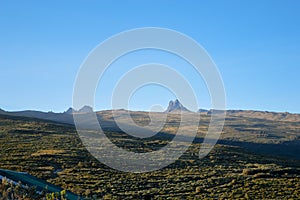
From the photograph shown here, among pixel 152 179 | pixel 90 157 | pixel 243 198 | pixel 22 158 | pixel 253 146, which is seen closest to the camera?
pixel 243 198

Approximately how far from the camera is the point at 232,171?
4966 cm

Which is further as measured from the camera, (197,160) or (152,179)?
(197,160)

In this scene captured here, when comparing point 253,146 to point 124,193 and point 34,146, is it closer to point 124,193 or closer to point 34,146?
point 34,146

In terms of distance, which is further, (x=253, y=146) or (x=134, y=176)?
(x=253, y=146)

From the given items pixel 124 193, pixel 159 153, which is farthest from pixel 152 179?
pixel 159 153

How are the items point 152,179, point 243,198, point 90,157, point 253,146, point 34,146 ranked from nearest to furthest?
point 243,198 < point 152,179 < point 90,157 < point 34,146 < point 253,146

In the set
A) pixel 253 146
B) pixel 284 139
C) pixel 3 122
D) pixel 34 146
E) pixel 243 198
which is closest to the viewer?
pixel 243 198

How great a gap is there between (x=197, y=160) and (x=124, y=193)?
21.8 metres

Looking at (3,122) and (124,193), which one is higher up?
(3,122)

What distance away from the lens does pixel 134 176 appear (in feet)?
144

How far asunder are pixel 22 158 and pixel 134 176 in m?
14.1

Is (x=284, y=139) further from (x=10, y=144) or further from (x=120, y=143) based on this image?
(x=10, y=144)

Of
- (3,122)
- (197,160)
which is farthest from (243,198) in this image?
(3,122)

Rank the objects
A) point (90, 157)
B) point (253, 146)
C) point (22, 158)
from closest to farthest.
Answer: point (22, 158) < point (90, 157) < point (253, 146)
